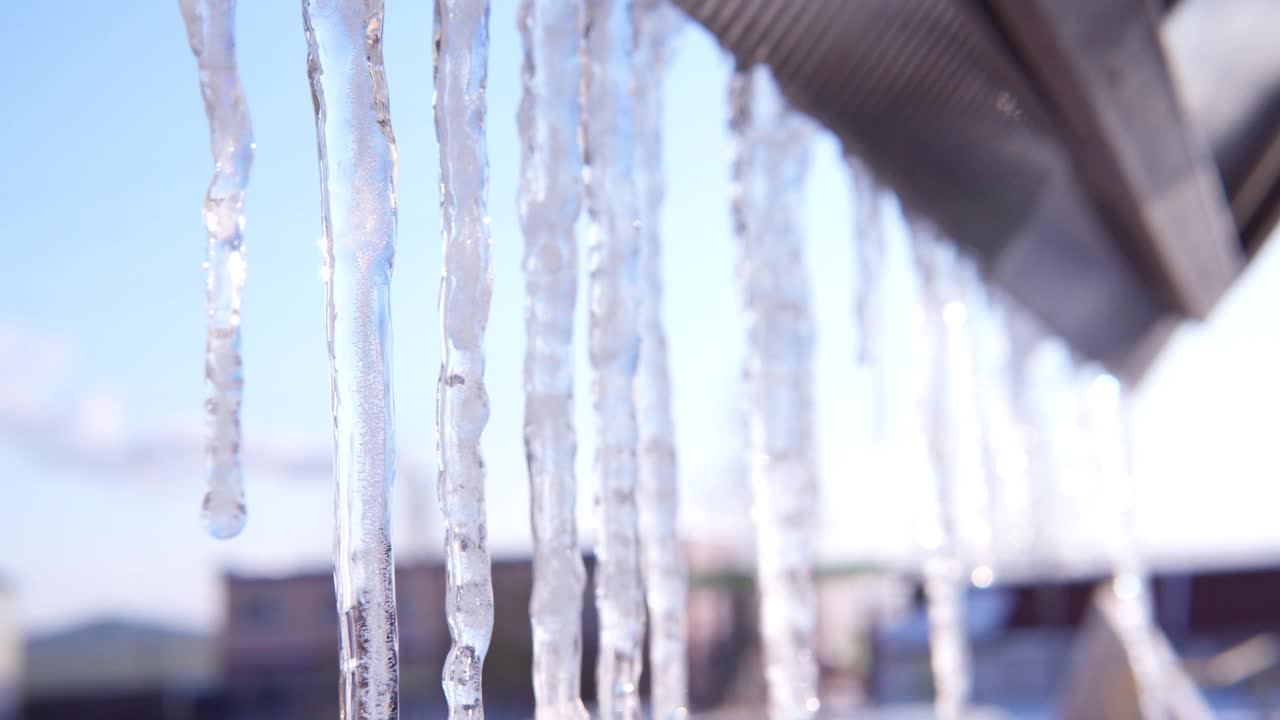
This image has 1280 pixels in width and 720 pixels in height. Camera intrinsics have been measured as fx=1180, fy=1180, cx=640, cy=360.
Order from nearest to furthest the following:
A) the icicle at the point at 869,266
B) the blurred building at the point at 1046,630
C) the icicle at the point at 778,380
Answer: the icicle at the point at 778,380, the icicle at the point at 869,266, the blurred building at the point at 1046,630

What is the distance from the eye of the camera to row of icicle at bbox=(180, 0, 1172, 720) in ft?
2.81

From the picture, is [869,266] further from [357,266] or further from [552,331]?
[357,266]

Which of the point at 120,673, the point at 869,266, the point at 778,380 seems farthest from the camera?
the point at 120,673

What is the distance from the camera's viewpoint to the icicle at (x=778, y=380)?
1758 millimetres

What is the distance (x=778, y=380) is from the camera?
1.80 meters

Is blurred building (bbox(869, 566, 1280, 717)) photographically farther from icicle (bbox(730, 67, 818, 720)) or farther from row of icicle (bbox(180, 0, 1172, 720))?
row of icicle (bbox(180, 0, 1172, 720))

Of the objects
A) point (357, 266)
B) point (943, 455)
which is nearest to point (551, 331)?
point (357, 266)

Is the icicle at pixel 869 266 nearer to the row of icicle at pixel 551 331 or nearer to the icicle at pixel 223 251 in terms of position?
the row of icicle at pixel 551 331

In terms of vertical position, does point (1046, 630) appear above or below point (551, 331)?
below

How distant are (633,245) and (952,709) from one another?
2.81m

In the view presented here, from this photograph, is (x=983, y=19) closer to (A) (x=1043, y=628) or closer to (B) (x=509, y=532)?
(A) (x=1043, y=628)

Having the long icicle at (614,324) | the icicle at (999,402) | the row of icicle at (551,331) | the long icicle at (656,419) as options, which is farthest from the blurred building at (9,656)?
the long icicle at (614,324)

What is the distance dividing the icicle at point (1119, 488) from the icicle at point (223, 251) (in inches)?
141

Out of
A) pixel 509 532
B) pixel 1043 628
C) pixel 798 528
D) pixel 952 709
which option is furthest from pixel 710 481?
→ pixel 798 528
